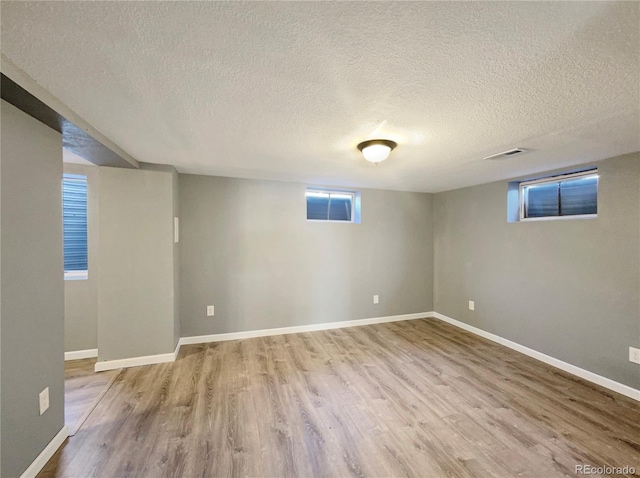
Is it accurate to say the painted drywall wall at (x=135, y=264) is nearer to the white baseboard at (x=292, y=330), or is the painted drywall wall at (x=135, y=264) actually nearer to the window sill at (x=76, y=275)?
the white baseboard at (x=292, y=330)

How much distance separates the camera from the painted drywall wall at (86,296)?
2.95m

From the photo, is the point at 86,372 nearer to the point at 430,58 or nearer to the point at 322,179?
the point at 322,179

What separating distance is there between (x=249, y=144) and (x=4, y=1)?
142cm

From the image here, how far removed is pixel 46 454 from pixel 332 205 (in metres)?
3.66

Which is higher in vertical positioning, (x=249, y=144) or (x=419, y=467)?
(x=249, y=144)

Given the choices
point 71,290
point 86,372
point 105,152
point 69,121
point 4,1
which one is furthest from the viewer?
point 71,290

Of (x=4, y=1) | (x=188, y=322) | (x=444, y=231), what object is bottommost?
(x=188, y=322)

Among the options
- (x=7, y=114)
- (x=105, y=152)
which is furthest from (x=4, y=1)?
(x=105, y=152)

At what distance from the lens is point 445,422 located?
1.96 m

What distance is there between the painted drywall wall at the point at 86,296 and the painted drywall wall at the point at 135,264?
1.52 ft

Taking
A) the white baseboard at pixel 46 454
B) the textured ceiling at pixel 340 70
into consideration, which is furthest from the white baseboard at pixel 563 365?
the white baseboard at pixel 46 454

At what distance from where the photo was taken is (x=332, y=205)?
414 centimetres

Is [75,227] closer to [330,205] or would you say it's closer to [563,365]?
[330,205]

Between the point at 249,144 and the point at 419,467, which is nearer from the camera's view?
the point at 419,467
